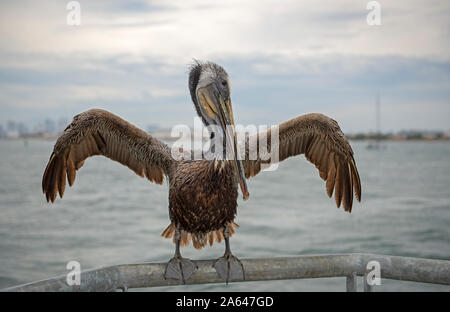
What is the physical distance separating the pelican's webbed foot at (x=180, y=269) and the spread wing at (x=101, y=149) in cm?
88

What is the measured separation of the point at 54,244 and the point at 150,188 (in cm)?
1339

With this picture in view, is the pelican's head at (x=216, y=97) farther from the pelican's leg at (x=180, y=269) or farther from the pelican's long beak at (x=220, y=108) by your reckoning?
the pelican's leg at (x=180, y=269)

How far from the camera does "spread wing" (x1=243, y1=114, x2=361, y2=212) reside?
9.70 feet

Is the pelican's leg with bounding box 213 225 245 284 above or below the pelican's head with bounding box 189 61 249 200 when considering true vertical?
below

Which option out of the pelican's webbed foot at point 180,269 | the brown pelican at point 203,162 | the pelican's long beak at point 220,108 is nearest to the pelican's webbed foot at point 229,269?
the brown pelican at point 203,162

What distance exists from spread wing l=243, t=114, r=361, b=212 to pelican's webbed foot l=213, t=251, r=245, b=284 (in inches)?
36.7

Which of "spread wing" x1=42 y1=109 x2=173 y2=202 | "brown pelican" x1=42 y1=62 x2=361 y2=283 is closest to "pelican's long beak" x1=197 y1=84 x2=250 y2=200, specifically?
"brown pelican" x1=42 y1=62 x2=361 y2=283

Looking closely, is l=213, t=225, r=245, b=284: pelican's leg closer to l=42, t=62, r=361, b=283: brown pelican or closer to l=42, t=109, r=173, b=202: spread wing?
l=42, t=62, r=361, b=283: brown pelican

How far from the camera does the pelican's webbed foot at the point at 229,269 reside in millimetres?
2191

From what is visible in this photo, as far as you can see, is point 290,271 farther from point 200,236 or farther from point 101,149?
point 101,149

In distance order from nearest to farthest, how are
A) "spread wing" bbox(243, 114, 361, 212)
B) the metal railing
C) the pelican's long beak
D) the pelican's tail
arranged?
the metal railing, the pelican's long beak, the pelican's tail, "spread wing" bbox(243, 114, 361, 212)

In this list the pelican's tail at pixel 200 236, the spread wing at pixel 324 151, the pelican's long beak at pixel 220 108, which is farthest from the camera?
the spread wing at pixel 324 151
